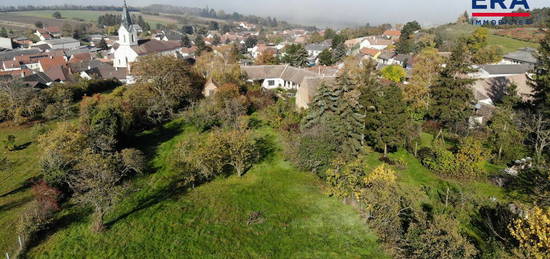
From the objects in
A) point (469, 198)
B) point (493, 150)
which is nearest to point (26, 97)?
point (469, 198)

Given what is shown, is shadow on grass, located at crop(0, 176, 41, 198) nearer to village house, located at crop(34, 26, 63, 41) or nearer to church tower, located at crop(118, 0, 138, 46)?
church tower, located at crop(118, 0, 138, 46)

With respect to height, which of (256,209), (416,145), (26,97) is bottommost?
(256,209)

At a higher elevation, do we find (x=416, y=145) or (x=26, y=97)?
(x=26, y=97)

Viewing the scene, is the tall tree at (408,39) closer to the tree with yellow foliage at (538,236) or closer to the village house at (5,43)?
the tree with yellow foliage at (538,236)

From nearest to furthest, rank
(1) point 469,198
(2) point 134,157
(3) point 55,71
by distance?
1. (1) point 469,198
2. (2) point 134,157
3. (3) point 55,71

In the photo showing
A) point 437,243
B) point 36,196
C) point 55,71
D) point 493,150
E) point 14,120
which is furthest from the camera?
point 55,71

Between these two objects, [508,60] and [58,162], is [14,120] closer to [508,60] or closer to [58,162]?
[58,162]

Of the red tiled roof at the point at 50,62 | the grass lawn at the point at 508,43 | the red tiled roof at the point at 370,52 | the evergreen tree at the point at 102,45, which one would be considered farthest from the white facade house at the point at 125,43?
the grass lawn at the point at 508,43

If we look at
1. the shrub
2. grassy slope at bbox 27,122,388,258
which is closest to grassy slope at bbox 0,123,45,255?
grassy slope at bbox 27,122,388,258
